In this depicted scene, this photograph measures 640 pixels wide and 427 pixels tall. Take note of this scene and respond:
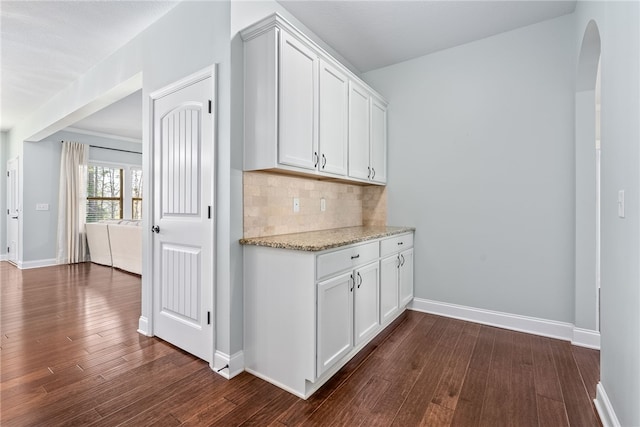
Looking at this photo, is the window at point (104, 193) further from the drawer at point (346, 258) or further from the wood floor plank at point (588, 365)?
the wood floor plank at point (588, 365)

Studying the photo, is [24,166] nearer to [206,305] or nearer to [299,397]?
[206,305]

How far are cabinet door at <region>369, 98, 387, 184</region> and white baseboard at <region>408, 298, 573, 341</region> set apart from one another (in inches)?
57.4

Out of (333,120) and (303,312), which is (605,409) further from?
(333,120)

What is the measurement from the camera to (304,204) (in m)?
2.74

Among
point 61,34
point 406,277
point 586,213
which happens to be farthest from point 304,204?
point 61,34

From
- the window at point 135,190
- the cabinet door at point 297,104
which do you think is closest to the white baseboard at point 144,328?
the cabinet door at point 297,104

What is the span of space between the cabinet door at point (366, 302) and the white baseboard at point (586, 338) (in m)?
1.64

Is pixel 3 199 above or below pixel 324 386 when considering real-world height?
above

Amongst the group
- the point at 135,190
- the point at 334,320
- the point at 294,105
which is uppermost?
the point at 294,105

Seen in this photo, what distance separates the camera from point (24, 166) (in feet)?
18.2

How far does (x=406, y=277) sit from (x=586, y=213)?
5.24 feet

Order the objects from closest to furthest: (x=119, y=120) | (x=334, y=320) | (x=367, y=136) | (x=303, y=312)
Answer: (x=303, y=312) < (x=334, y=320) < (x=367, y=136) < (x=119, y=120)

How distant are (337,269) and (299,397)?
0.79 meters

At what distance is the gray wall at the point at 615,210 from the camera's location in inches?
49.2
